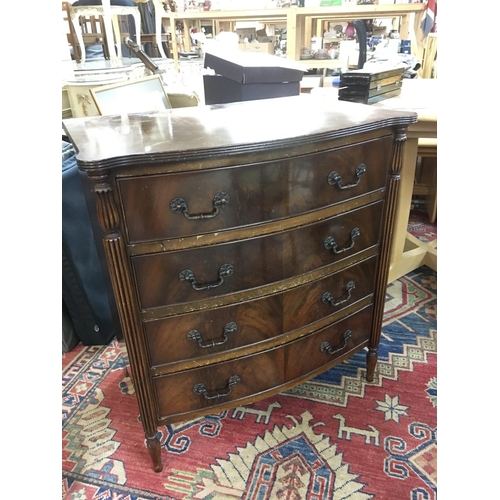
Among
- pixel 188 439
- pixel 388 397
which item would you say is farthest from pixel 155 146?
pixel 388 397

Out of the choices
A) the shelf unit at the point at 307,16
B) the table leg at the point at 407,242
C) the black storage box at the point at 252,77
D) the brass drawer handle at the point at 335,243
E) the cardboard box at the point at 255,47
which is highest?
the shelf unit at the point at 307,16

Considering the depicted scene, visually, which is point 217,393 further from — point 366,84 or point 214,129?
point 366,84

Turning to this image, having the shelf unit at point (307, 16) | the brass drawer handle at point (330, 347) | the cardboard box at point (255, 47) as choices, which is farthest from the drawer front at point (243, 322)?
the cardboard box at point (255, 47)

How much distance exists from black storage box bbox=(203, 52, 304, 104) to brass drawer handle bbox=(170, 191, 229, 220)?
27.2 inches

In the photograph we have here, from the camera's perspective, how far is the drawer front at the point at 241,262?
89 centimetres

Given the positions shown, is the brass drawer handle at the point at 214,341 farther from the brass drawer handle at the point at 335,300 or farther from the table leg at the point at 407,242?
the table leg at the point at 407,242

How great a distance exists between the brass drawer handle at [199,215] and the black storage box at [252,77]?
0.69m

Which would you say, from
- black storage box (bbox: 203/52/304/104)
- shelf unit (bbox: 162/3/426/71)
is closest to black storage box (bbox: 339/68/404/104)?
black storage box (bbox: 203/52/304/104)

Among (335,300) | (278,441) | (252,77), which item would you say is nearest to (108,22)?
(252,77)

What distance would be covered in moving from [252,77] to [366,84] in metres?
0.47

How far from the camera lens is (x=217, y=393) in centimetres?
108

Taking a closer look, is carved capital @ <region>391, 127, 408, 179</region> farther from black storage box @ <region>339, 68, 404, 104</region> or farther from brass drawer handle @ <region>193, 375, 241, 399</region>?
brass drawer handle @ <region>193, 375, 241, 399</region>
